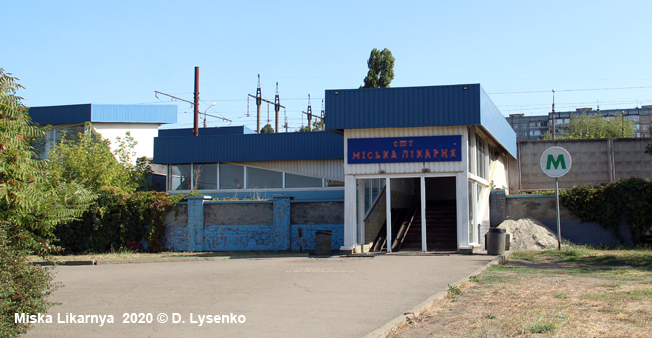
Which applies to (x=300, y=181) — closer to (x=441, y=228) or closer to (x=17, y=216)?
(x=441, y=228)

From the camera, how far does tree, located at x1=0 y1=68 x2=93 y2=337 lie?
6.52 m

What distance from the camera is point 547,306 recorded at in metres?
8.55

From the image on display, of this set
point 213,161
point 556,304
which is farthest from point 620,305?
point 213,161

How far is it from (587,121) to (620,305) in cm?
7507

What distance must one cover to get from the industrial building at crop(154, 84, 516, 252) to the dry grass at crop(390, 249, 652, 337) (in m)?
6.96

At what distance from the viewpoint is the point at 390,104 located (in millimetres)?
20125

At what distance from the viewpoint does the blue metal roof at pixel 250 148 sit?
29703 millimetres

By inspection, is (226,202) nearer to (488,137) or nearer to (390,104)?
(390,104)

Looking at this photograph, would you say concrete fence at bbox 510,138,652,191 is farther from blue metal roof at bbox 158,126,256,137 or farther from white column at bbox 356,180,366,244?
blue metal roof at bbox 158,126,256,137

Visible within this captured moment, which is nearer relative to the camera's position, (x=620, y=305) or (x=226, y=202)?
(x=620, y=305)

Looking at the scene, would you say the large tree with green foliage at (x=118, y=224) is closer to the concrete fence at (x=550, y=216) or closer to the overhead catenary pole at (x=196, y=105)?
the overhead catenary pole at (x=196, y=105)

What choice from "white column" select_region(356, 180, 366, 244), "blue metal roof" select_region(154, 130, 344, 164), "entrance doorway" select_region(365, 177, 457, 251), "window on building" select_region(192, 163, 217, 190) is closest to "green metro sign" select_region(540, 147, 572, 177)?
"entrance doorway" select_region(365, 177, 457, 251)

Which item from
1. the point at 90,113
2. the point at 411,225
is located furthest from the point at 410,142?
the point at 90,113

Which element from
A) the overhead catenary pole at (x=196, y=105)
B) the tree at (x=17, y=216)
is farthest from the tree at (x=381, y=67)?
the tree at (x=17, y=216)
